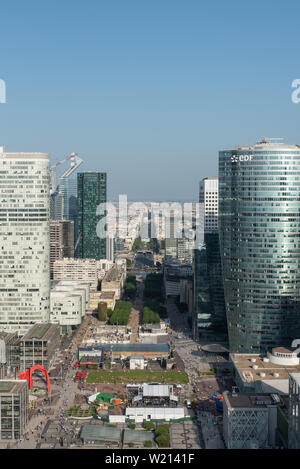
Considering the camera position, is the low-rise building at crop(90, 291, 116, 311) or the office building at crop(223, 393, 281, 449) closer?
the office building at crop(223, 393, 281, 449)

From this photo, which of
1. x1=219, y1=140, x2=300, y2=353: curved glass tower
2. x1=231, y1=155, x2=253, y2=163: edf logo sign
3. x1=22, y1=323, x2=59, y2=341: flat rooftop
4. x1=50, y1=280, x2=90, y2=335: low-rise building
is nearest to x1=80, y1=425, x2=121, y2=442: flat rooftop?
x1=22, y1=323, x2=59, y2=341: flat rooftop

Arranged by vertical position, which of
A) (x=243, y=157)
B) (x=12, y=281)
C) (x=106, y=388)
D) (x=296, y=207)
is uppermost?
(x=243, y=157)

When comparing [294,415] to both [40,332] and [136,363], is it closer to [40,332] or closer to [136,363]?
[136,363]

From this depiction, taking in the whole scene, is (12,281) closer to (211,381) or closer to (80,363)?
(80,363)

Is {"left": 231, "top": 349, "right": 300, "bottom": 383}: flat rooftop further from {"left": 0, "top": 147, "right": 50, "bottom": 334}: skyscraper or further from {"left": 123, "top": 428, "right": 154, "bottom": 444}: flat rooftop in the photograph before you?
{"left": 0, "top": 147, "right": 50, "bottom": 334}: skyscraper

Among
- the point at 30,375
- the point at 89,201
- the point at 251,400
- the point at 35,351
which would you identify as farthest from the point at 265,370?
the point at 89,201

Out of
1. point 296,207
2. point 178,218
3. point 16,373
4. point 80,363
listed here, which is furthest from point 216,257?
point 178,218
